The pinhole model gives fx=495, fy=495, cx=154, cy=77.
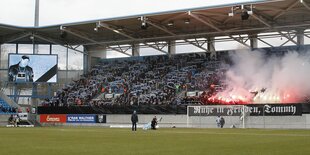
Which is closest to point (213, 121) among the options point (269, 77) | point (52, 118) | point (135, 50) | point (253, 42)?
point (269, 77)

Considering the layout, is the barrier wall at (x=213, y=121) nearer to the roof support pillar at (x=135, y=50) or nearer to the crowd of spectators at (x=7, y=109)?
the crowd of spectators at (x=7, y=109)

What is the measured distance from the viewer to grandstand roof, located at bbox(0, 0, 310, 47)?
45.3 meters

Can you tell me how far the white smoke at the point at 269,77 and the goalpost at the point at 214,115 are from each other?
3678 mm

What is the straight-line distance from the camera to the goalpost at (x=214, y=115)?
143ft

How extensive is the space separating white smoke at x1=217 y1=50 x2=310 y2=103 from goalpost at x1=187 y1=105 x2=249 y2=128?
12.1ft

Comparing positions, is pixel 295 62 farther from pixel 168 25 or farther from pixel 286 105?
pixel 168 25

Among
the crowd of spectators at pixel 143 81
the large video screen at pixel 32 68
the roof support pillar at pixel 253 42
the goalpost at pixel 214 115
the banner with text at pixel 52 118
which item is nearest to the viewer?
the goalpost at pixel 214 115

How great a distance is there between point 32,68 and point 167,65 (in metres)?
15.8

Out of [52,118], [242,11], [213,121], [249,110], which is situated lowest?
[52,118]

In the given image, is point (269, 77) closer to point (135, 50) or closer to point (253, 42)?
point (253, 42)

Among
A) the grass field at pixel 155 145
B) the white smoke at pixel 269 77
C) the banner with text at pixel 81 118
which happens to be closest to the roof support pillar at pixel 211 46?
the white smoke at pixel 269 77

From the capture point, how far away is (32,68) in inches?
2269

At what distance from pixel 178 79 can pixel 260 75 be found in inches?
386

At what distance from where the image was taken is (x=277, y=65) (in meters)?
50.1
